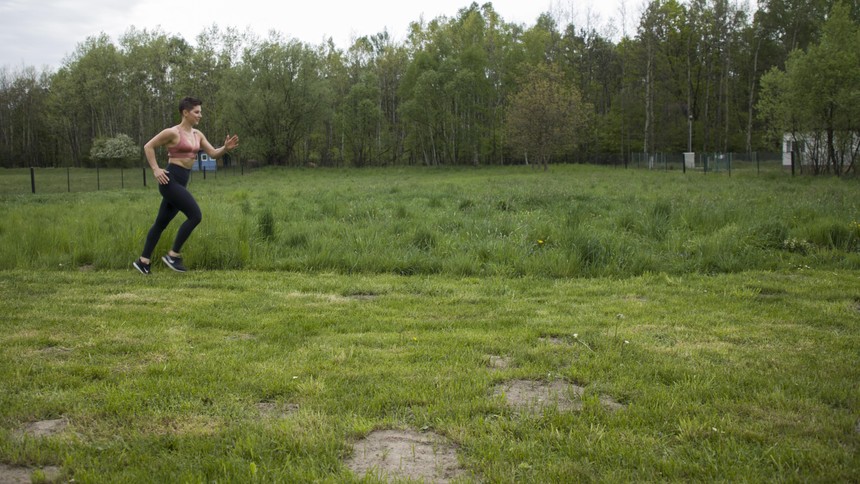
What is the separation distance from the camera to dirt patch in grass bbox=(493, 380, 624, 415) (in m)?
3.44

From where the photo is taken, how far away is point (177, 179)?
25.1 ft

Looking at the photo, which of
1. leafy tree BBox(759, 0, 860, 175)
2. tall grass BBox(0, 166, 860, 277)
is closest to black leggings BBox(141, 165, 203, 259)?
tall grass BBox(0, 166, 860, 277)

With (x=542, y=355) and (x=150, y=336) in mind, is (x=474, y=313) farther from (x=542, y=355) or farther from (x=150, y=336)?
(x=150, y=336)

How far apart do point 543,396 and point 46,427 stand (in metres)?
2.64

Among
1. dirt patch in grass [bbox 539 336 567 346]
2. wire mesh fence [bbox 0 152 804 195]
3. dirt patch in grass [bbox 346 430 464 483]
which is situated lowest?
dirt patch in grass [bbox 346 430 464 483]

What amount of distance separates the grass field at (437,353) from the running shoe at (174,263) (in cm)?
12

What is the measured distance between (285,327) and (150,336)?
3.32 feet

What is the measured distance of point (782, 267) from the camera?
806 centimetres

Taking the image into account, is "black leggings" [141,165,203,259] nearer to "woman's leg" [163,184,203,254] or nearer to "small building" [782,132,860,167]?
"woman's leg" [163,184,203,254]

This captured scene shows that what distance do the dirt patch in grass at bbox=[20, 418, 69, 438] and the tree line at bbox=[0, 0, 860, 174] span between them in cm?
4602

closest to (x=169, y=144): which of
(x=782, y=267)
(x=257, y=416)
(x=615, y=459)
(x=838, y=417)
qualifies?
(x=257, y=416)

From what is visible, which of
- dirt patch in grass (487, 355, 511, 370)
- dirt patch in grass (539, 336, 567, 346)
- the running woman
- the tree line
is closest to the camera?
dirt patch in grass (487, 355, 511, 370)

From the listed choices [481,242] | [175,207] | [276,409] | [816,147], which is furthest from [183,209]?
[816,147]

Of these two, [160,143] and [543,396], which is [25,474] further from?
[160,143]
